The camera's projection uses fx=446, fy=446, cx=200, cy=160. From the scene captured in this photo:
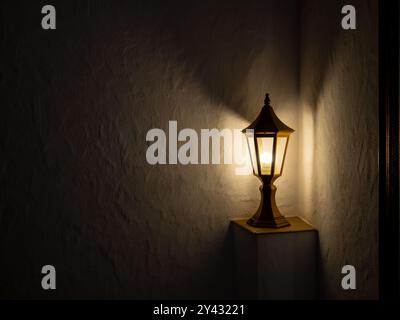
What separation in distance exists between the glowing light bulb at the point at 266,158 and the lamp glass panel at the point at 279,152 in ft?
0.10

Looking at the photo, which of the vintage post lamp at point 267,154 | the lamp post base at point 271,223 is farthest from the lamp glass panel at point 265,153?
the lamp post base at point 271,223

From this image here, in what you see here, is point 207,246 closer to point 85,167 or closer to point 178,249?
point 178,249

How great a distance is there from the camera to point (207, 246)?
82.1 inches

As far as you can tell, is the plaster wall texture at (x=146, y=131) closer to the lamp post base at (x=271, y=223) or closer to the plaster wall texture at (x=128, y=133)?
the plaster wall texture at (x=128, y=133)

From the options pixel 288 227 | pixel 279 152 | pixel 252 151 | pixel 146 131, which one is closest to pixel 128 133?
pixel 146 131

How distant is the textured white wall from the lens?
1576 millimetres

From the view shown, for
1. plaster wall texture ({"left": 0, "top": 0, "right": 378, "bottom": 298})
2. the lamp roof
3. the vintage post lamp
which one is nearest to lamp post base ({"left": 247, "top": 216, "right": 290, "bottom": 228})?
the vintage post lamp

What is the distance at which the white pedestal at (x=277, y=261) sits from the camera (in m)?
1.86

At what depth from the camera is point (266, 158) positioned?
1867mm

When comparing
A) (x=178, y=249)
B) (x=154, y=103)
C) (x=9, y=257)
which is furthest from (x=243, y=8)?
(x=9, y=257)

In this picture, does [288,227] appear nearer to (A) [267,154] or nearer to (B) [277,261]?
(B) [277,261]

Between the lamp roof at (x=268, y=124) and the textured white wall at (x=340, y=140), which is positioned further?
the lamp roof at (x=268, y=124)

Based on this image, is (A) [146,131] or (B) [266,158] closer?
(B) [266,158]

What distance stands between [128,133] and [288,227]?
2.69ft
